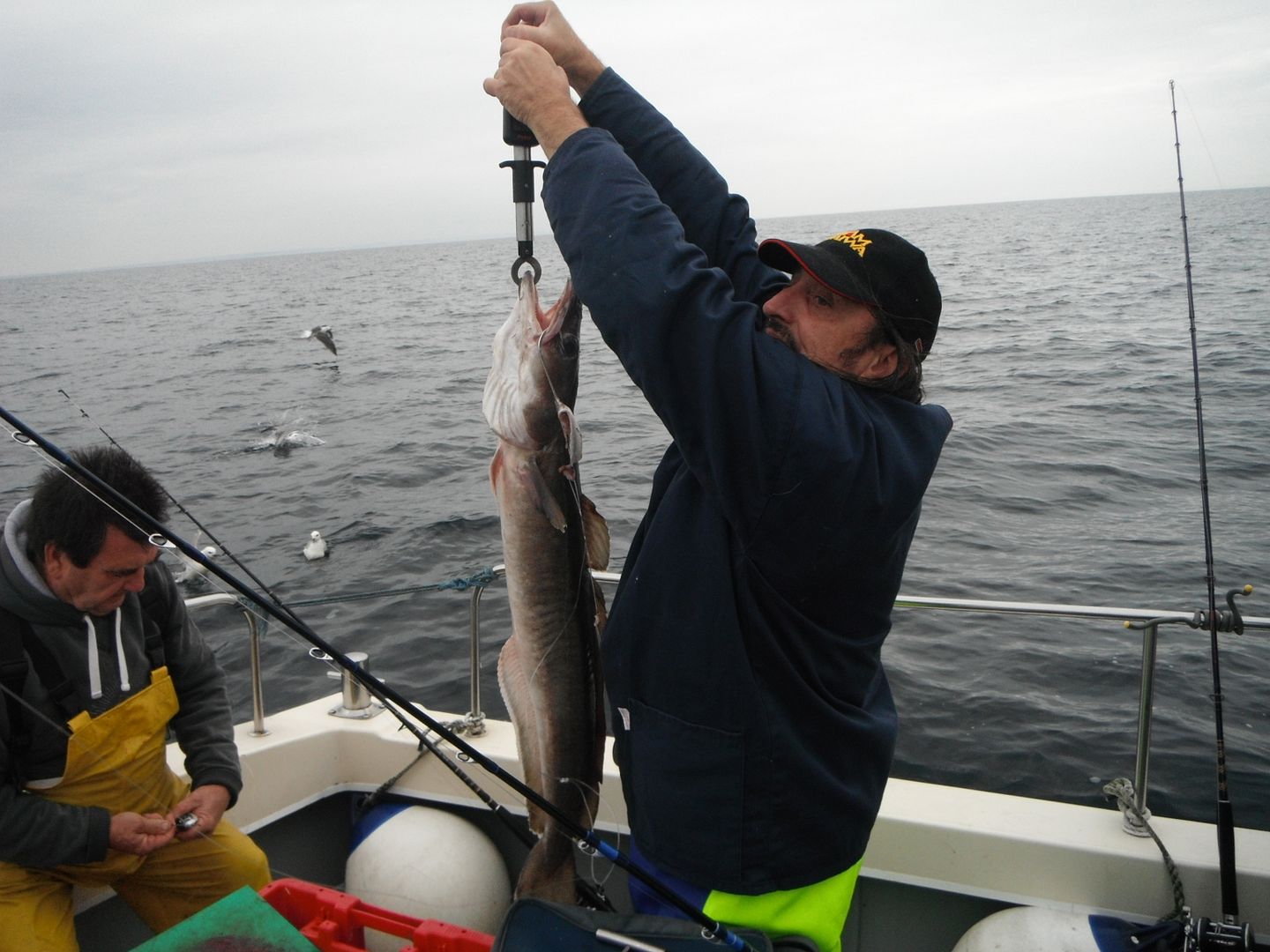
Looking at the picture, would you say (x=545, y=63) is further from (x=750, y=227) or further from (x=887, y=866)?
(x=887, y=866)

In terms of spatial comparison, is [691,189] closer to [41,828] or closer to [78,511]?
[78,511]

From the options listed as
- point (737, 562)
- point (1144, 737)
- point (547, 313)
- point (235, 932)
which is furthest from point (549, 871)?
point (1144, 737)

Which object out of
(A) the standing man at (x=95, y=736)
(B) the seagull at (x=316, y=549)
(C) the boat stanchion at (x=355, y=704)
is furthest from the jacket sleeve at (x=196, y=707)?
(B) the seagull at (x=316, y=549)

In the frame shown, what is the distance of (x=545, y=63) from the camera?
2.05 m

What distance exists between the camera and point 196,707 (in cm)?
369

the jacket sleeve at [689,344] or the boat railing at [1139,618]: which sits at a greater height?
the jacket sleeve at [689,344]

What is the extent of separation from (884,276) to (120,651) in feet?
9.46

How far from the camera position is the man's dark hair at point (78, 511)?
3.09 meters

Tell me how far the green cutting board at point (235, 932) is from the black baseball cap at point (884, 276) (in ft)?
7.07

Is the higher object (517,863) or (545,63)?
(545,63)

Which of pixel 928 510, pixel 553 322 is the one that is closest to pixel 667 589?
pixel 553 322

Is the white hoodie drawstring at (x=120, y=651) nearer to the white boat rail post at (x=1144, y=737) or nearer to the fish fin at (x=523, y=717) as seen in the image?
the fish fin at (x=523, y=717)

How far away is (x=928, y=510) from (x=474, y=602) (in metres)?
8.62

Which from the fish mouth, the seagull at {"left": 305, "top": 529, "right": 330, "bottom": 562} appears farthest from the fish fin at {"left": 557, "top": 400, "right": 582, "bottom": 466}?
the seagull at {"left": 305, "top": 529, "right": 330, "bottom": 562}
